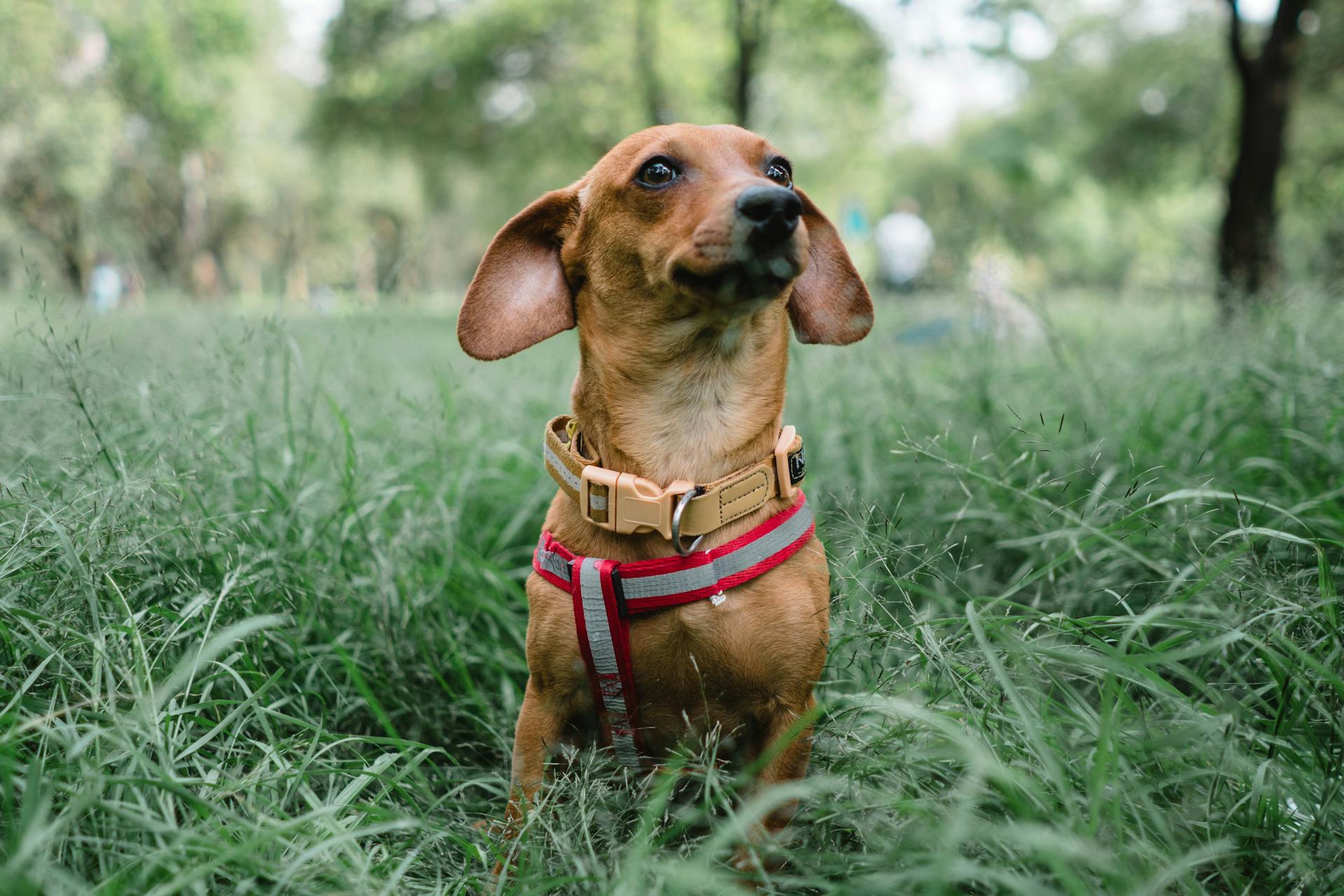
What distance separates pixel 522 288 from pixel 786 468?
0.85m

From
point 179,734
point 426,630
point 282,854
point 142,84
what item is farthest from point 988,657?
point 142,84

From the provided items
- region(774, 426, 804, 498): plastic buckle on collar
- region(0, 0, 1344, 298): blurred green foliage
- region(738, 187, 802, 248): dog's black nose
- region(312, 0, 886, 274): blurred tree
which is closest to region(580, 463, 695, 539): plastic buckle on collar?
region(774, 426, 804, 498): plastic buckle on collar

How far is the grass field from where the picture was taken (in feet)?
4.03

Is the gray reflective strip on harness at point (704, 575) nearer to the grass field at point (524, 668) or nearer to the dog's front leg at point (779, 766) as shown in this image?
the grass field at point (524, 668)

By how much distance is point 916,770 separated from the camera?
146 cm

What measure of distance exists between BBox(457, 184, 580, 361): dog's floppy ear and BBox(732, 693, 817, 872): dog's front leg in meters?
1.08

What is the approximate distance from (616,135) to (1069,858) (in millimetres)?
17350

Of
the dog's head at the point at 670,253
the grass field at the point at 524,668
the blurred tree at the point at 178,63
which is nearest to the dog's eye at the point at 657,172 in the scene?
the dog's head at the point at 670,253

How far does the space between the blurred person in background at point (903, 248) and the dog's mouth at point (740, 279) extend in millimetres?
2463

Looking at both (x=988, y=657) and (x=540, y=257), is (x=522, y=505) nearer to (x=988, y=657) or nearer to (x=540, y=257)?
(x=540, y=257)

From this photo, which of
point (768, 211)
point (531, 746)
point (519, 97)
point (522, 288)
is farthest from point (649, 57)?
point (531, 746)

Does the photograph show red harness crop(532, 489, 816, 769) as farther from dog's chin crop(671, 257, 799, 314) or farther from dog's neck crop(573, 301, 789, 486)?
dog's chin crop(671, 257, 799, 314)

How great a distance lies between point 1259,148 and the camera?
644 cm

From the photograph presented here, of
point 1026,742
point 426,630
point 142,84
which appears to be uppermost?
point 142,84
